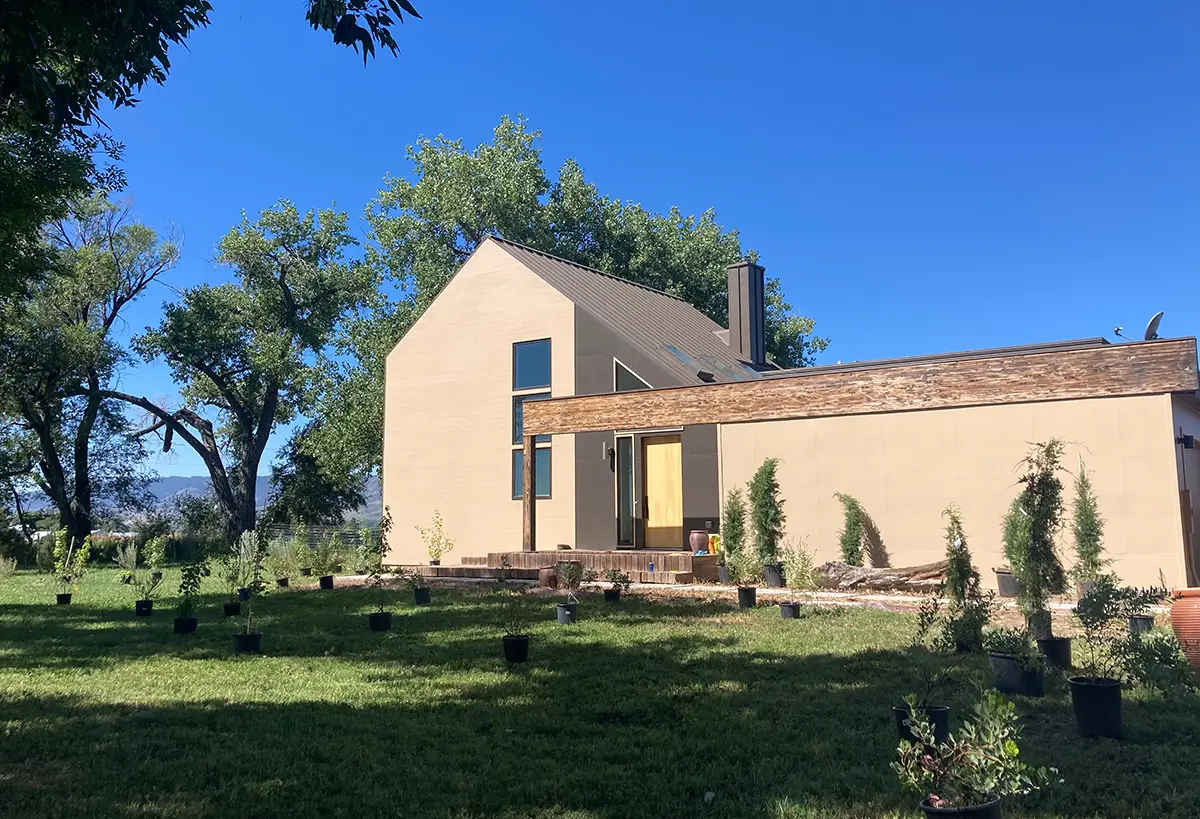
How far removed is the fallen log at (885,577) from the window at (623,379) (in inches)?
251

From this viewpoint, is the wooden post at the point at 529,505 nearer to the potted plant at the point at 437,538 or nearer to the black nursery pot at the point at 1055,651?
the potted plant at the point at 437,538

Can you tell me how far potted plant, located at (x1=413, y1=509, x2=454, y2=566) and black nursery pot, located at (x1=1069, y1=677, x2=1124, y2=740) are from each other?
15.1m

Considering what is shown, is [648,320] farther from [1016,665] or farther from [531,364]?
[1016,665]

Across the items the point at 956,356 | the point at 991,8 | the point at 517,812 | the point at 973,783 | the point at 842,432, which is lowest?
the point at 517,812

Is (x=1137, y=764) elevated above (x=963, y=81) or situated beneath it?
situated beneath

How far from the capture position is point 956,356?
1722 centimetres

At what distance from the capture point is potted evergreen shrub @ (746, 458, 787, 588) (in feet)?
50.6

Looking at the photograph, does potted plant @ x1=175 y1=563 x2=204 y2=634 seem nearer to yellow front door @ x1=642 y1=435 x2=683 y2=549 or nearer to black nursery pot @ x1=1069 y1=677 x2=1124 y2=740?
black nursery pot @ x1=1069 y1=677 x2=1124 y2=740

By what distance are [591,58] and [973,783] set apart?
1817 cm

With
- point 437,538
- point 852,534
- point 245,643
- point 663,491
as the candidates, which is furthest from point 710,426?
point 245,643

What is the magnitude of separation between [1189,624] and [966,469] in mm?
7501

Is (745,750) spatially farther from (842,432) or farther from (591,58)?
(591,58)

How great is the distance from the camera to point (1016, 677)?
6516mm

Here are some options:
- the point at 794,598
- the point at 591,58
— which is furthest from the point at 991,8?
the point at 794,598
